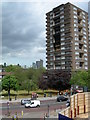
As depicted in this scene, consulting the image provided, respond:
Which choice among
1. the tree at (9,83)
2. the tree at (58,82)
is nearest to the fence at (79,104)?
the tree at (9,83)

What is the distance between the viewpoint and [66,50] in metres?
60.5

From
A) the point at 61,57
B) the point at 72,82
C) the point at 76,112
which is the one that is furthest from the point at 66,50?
the point at 76,112

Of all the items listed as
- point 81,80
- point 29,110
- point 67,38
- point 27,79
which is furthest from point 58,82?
point 67,38

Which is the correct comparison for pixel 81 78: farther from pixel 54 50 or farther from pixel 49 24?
pixel 49 24

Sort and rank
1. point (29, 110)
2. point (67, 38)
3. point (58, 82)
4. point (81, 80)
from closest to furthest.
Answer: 1. point (29, 110)
2. point (81, 80)
3. point (58, 82)
4. point (67, 38)

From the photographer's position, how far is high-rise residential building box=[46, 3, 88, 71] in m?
59.6

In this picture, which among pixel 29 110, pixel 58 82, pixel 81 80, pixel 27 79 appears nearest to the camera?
pixel 29 110

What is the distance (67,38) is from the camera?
6041 cm

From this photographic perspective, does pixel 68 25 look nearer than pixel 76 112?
No

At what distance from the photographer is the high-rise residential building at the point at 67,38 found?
59625mm

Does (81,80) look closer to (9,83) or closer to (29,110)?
(9,83)

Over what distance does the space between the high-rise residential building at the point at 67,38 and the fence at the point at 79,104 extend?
4767cm

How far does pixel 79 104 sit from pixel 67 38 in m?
51.2

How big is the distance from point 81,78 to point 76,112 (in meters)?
33.0
